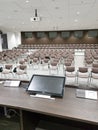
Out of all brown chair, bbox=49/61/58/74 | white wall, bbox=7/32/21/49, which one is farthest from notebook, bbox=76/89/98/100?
white wall, bbox=7/32/21/49

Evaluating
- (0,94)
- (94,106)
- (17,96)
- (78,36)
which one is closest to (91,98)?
(94,106)

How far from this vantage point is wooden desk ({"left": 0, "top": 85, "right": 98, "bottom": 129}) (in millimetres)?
1394

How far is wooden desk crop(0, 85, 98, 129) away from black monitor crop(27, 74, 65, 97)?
10 centimetres

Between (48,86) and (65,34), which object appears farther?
(65,34)

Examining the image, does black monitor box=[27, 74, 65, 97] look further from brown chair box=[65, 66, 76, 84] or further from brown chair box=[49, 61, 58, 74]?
brown chair box=[49, 61, 58, 74]

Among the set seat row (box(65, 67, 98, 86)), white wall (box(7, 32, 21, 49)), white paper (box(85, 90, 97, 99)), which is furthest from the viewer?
white wall (box(7, 32, 21, 49))

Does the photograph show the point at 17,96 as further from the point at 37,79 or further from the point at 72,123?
the point at 72,123

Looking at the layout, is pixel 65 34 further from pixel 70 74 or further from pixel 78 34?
pixel 70 74

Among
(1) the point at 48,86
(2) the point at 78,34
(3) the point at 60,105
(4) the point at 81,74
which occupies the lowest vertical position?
(4) the point at 81,74

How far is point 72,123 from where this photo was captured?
201 cm

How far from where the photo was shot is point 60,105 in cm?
161

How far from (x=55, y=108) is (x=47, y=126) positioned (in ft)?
1.95

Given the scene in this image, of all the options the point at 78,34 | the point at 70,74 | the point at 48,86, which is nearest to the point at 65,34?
the point at 78,34

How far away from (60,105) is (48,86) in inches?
15.5
